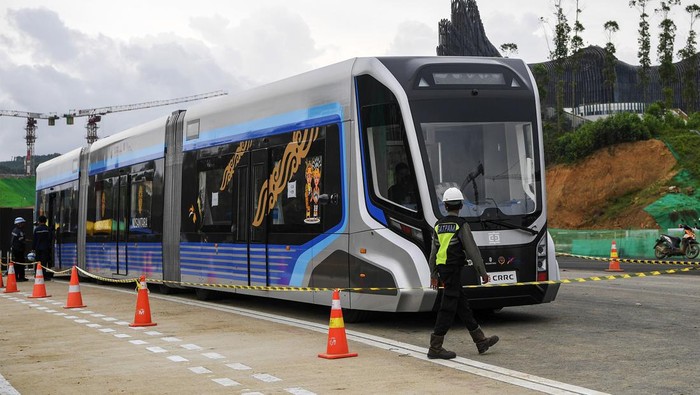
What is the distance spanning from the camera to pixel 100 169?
936 inches

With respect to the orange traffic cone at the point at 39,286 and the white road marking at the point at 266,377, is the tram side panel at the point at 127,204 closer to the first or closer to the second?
the orange traffic cone at the point at 39,286

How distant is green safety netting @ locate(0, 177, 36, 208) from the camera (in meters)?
160

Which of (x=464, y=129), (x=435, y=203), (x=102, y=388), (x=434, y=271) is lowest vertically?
(x=102, y=388)

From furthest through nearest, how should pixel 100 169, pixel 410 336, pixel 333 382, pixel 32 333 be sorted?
pixel 100 169
pixel 32 333
pixel 410 336
pixel 333 382

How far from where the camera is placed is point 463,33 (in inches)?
4545

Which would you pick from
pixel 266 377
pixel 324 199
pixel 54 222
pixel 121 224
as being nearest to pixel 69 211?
pixel 54 222

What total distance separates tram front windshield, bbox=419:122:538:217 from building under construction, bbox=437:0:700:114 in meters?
88.2

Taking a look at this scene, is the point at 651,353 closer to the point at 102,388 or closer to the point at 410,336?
the point at 410,336

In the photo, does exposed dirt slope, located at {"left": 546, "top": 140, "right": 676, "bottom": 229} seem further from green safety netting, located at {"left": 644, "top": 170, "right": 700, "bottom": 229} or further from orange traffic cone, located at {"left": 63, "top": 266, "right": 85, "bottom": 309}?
orange traffic cone, located at {"left": 63, "top": 266, "right": 85, "bottom": 309}

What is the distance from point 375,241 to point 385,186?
717mm

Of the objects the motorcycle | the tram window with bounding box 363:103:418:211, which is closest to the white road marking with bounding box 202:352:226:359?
the tram window with bounding box 363:103:418:211

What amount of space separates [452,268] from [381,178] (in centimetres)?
278

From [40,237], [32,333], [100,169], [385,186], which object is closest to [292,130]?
[385,186]

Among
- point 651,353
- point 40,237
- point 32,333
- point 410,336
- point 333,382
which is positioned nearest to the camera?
point 333,382
